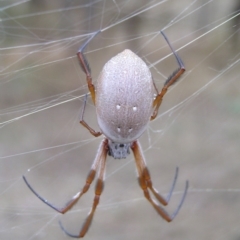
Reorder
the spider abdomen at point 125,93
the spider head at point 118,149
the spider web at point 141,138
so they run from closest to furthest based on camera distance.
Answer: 1. the spider abdomen at point 125,93
2. the spider head at point 118,149
3. the spider web at point 141,138

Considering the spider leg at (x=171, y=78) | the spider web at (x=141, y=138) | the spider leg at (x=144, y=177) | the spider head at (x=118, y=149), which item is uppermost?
the spider leg at (x=171, y=78)

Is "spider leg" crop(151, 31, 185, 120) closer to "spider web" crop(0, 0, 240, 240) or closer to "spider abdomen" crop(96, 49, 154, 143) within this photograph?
"spider abdomen" crop(96, 49, 154, 143)

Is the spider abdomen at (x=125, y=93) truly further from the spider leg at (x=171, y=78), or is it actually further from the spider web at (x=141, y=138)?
the spider web at (x=141, y=138)

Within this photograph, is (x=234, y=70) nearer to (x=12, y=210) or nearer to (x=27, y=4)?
(x=27, y=4)

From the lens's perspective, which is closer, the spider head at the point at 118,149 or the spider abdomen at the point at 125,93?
the spider abdomen at the point at 125,93

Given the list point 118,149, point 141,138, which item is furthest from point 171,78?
point 141,138

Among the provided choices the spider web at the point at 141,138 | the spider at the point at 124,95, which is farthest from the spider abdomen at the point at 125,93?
the spider web at the point at 141,138
